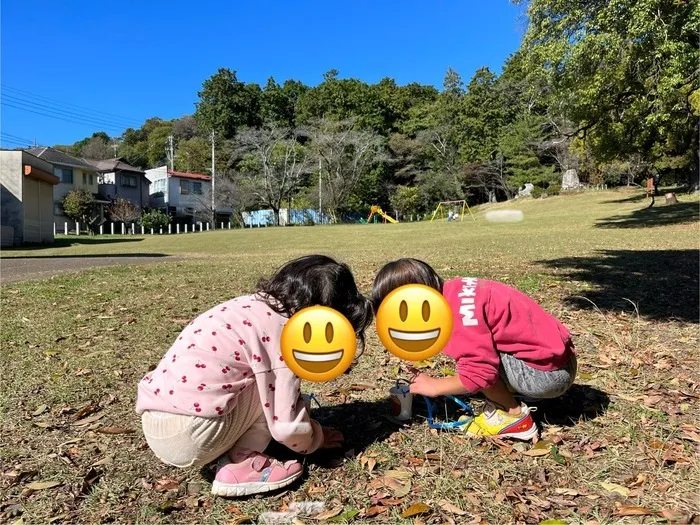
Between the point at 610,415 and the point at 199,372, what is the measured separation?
7.23 ft

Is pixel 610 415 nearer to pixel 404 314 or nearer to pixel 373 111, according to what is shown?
pixel 404 314

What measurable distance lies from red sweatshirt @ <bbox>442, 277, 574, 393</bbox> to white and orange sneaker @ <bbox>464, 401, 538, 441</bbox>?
0.31 metres

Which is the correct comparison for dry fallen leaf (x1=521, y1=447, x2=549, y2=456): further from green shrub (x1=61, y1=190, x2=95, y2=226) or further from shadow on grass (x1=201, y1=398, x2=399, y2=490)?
green shrub (x1=61, y1=190, x2=95, y2=226)

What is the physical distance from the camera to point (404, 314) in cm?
146

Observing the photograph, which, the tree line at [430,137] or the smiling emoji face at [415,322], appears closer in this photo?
the smiling emoji face at [415,322]

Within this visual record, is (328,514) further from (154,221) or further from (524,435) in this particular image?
(154,221)

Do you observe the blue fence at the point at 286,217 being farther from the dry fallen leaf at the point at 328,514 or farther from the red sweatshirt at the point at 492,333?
the dry fallen leaf at the point at 328,514

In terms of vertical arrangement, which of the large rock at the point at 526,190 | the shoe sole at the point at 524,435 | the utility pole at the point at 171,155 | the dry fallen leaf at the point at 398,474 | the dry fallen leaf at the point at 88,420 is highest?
the utility pole at the point at 171,155

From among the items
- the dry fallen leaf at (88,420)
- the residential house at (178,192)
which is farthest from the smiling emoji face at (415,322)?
the residential house at (178,192)

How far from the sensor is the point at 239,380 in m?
2.04

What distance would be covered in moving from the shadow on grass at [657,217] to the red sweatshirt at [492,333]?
59.1 feet

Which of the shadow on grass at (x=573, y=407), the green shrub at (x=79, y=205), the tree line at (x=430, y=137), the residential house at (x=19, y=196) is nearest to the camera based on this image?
the shadow on grass at (x=573, y=407)

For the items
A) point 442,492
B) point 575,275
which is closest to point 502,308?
point 442,492

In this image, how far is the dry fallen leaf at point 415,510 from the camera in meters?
2.02
